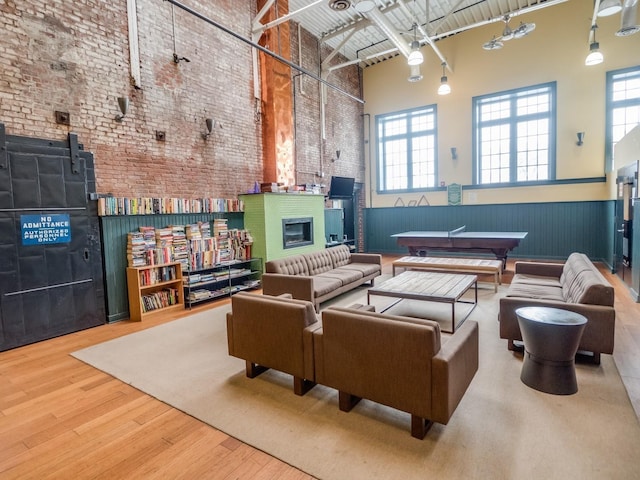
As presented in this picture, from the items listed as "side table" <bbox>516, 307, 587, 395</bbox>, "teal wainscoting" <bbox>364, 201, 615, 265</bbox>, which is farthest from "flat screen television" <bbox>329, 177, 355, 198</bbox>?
"side table" <bbox>516, 307, 587, 395</bbox>

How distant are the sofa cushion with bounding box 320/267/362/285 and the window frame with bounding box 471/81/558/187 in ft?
18.9

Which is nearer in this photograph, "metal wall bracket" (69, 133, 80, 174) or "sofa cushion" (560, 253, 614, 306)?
"sofa cushion" (560, 253, 614, 306)

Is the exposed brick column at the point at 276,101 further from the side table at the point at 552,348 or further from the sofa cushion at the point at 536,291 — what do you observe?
the side table at the point at 552,348

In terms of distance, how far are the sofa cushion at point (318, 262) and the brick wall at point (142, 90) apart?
2.22 m

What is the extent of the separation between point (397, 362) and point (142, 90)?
17.5 feet

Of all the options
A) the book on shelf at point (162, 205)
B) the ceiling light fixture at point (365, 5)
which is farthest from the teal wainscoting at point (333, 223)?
the ceiling light fixture at point (365, 5)

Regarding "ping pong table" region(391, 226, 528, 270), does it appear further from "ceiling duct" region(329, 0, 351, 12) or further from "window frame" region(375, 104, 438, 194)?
"ceiling duct" region(329, 0, 351, 12)

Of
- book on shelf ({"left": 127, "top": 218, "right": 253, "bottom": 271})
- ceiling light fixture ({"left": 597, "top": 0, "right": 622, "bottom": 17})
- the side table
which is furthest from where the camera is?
book on shelf ({"left": 127, "top": 218, "right": 253, "bottom": 271})

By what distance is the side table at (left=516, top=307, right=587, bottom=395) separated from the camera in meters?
2.53

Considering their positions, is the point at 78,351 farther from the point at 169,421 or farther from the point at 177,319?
the point at 169,421

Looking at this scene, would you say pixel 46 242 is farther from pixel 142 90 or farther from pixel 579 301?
pixel 579 301

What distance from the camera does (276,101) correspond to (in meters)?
7.26

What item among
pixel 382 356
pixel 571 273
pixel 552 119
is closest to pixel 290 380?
pixel 382 356

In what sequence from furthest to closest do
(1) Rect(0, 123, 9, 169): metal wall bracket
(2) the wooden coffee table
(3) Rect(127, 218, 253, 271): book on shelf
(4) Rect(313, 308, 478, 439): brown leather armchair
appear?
(3) Rect(127, 218, 253, 271): book on shelf → (2) the wooden coffee table → (1) Rect(0, 123, 9, 169): metal wall bracket → (4) Rect(313, 308, 478, 439): brown leather armchair
